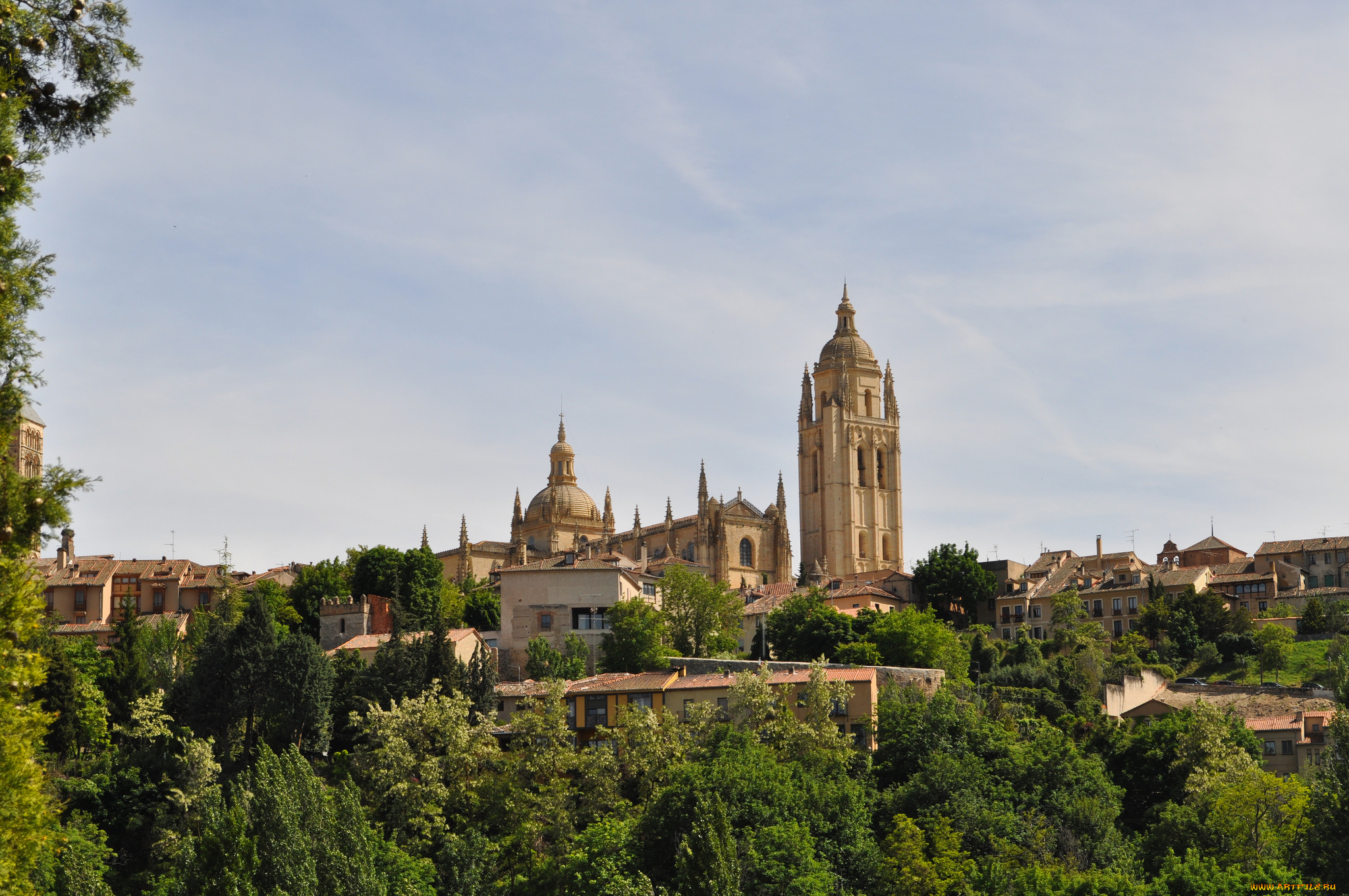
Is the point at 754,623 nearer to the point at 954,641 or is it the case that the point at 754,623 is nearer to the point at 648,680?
the point at 954,641

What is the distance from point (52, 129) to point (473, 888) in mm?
29795

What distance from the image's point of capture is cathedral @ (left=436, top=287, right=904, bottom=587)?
356ft

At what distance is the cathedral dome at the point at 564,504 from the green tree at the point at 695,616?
48.4 metres

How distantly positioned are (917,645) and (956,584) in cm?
2444

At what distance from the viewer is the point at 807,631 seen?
66500mm

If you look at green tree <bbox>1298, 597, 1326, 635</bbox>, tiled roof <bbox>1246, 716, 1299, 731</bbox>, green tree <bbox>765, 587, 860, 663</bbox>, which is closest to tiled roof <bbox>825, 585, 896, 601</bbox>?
green tree <bbox>765, 587, 860, 663</bbox>

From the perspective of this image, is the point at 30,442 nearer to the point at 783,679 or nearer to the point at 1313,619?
the point at 783,679

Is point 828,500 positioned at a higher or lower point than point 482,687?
higher

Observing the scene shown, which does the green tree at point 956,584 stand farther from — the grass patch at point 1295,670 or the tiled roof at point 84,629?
the tiled roof at point 84,629

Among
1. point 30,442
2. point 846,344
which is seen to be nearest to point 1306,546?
point 846,344

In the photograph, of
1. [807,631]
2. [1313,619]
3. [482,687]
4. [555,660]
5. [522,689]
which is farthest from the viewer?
[1313,619]

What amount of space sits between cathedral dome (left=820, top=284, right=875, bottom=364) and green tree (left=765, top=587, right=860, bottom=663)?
169 feet

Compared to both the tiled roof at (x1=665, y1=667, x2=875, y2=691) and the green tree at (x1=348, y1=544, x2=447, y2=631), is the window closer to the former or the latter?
the tiled roof at (x1=665, y1=667, x2=875, y2=691)

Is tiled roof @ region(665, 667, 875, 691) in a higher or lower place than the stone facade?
lower
